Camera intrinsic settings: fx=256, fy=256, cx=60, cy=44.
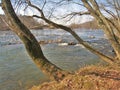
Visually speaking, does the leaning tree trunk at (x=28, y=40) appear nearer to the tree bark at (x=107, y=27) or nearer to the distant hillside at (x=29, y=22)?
the distant hillside at (x=29, y=22)

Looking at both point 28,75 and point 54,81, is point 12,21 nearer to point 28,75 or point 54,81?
point 54,81

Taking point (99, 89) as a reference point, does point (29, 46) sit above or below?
above

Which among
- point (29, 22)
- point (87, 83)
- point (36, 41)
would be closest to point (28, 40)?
point (36, 41)

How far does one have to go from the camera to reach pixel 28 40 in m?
9.12

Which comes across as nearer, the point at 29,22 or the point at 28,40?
the point at 28,40

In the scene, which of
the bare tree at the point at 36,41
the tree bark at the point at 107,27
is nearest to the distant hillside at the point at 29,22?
the bare tree at the point at 36,41

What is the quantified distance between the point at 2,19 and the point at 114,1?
4.85m

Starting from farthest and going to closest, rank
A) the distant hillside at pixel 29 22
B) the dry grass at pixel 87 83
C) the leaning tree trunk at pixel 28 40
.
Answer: the distant hillside at pixel 29 22, the leaning tree trunk at pixel 28 40, the dry grass at pixel 87 83

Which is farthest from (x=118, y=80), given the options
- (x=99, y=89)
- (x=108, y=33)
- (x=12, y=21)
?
(x=12, y=21)

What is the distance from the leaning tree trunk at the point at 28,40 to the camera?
28.0ft

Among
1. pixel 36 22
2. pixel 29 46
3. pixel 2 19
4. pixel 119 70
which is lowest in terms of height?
pixel 119 70

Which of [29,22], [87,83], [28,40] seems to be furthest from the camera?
[29,22]

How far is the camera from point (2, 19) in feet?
27.6

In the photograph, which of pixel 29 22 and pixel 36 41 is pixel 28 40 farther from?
pixel 29 22
